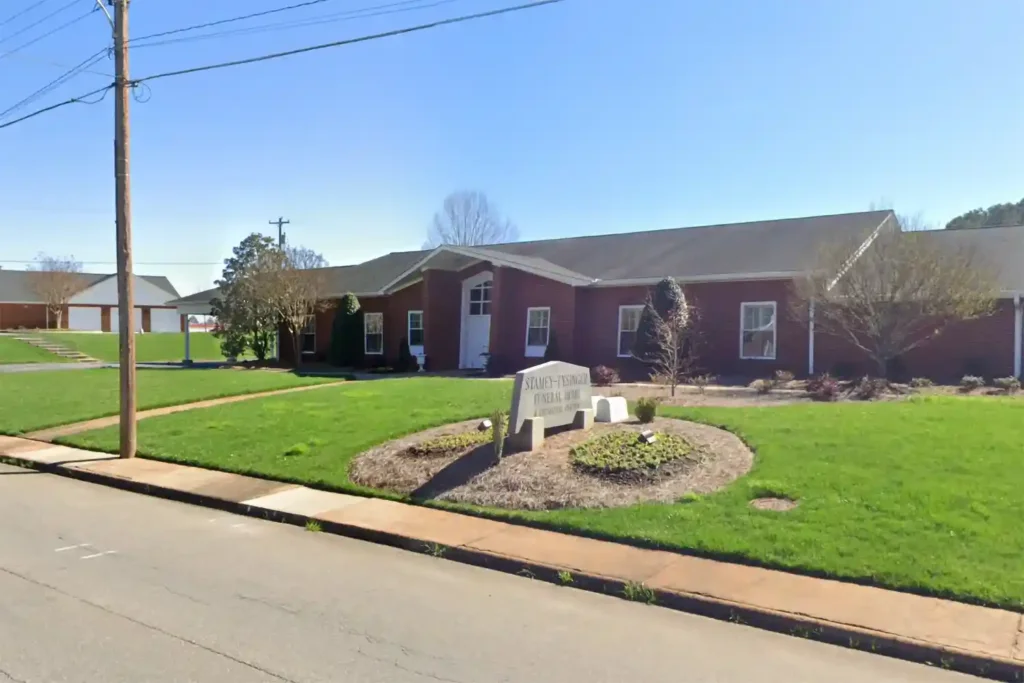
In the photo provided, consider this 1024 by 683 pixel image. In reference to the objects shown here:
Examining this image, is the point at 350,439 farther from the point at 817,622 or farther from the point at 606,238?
the point at 606,238

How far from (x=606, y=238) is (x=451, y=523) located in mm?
22425

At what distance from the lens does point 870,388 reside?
648 inches

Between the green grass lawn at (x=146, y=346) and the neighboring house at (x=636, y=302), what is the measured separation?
846 inches

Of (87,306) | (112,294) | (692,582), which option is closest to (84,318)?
(87,306)

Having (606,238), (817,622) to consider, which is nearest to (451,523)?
(817,622)

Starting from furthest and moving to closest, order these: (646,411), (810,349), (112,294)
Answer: (112,294) → (810,349) → (646,411)

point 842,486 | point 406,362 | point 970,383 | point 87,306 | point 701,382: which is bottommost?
point 842,486

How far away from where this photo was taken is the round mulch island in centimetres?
931

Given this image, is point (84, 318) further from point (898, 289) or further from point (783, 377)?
point (898, 289)

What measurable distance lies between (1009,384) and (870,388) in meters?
3.32

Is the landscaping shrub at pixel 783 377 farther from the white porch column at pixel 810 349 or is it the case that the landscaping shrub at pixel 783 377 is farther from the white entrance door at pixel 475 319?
the white entrance door at pixel 475 319

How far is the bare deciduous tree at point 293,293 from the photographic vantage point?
32.4 meters

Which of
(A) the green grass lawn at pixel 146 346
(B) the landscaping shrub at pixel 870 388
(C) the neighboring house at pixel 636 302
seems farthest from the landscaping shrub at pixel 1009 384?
(A) the green grass lawn at pixel 146 346

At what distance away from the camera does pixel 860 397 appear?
16.0m
